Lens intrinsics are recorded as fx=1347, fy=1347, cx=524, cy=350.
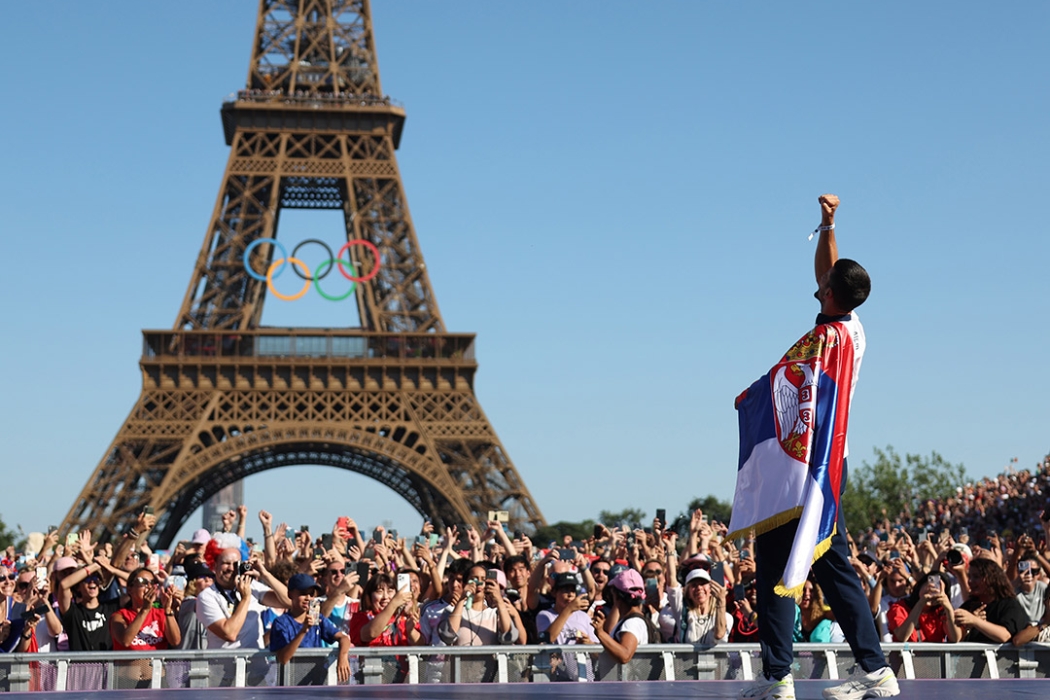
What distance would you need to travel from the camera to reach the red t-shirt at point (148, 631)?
26.7 feet

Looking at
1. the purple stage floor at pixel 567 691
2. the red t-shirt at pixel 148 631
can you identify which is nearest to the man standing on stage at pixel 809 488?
the purple stage floor at pixel 567 691

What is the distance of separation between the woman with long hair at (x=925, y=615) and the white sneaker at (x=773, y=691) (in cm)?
241

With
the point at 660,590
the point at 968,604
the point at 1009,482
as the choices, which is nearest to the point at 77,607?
the point at 660,590

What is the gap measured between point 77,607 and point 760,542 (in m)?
4.57

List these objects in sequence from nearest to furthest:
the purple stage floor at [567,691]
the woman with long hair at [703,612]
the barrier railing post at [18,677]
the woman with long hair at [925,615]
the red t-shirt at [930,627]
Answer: the purple stage floor at [567,691], the barrier railing post at [18,677], the woman with long hair at [925,615], the woman with long hair at [703,612], the red t-shirt at [930,627]

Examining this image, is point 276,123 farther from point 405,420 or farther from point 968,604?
point 968,604

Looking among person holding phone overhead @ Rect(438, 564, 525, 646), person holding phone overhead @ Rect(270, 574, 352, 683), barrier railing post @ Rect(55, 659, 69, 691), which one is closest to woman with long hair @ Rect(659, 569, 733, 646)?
person holding phone overhead @ Rect(438, 564, 525, 646)

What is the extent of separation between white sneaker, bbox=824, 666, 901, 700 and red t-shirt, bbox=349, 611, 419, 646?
129 inches

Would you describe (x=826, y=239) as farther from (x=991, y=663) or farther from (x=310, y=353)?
(x=310, y=353)

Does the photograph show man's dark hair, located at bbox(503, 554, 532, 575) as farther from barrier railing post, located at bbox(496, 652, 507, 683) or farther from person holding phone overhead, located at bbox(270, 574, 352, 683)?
barrier railing post, located at bbox(496, 652, 507, 683)

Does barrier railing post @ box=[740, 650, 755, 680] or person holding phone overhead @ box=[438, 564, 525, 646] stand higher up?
person holding phone overhead @ box=[438, 564, 525, 646]

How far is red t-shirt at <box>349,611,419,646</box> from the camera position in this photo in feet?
26.3

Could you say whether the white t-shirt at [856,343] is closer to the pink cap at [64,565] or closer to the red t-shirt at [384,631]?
the red t-shirt at [384,631]

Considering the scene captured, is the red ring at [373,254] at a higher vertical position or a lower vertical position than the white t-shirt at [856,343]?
higher
